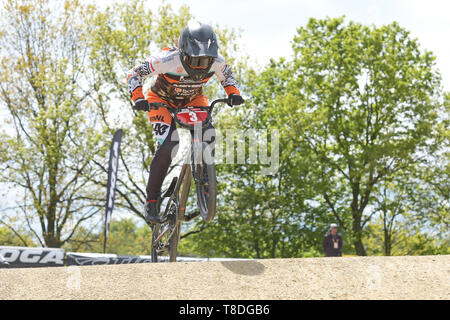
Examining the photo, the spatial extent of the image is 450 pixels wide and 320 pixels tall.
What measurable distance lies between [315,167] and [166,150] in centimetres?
2044

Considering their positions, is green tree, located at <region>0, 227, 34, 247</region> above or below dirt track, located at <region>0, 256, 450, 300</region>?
above

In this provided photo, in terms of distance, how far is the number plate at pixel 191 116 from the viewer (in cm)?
616

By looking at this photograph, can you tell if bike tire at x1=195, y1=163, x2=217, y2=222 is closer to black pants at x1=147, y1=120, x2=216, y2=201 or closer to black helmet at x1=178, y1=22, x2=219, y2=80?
black pants at x1=147, y1=120, x2=216, y2=201

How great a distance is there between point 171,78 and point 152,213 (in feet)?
5.93

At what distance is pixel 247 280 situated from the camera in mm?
4078

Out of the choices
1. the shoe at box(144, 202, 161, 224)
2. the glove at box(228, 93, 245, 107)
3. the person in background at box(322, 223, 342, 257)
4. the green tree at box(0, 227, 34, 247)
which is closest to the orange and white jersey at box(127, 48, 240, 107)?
the glove at box(228, 93, 245, 107)

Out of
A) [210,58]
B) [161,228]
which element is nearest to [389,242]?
[161,228]

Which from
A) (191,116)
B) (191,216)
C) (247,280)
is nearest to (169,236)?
(191,216)

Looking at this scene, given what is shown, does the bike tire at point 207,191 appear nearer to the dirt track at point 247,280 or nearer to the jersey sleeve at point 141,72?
the dirt track at point 247,280

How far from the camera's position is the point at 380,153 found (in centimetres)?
2373

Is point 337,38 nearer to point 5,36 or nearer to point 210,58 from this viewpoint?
point 5,36

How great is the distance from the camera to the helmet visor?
18.7 feet

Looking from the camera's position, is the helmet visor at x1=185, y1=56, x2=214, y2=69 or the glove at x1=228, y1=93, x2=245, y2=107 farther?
the glove at x1=228, y1=93, x2=245, y2=107
